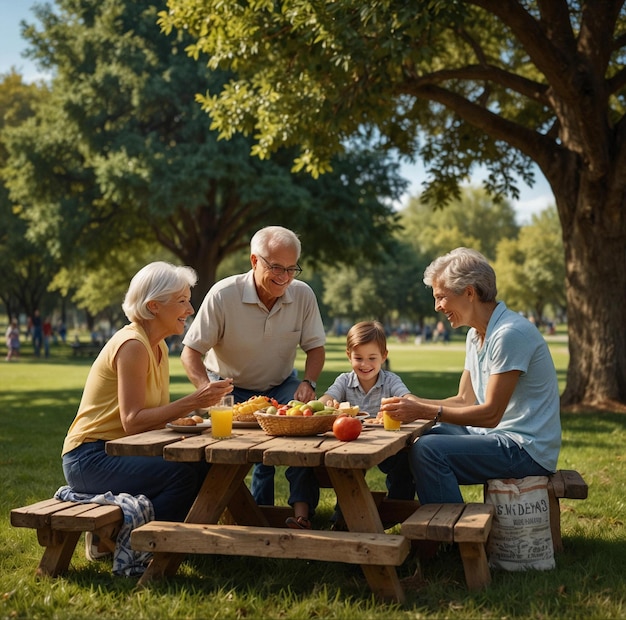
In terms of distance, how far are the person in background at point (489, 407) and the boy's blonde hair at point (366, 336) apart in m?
0.84

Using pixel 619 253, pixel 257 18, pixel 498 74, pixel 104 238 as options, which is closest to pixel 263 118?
pixel 257 18

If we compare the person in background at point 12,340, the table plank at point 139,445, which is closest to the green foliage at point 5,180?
the person in background at point 12,340

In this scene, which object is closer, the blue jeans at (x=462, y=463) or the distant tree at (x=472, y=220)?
the blue jeans at (x=462, y=463)

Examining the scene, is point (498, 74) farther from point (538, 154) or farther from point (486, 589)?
point (486, 589)

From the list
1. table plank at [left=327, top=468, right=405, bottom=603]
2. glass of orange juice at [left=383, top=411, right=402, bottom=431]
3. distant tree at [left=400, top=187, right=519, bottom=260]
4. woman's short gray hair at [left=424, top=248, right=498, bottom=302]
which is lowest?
table plank at [left=327, top=468, right=405, bottom=603]

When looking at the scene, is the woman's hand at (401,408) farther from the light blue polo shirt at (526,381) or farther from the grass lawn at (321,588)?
the grass lawn at (321,588)

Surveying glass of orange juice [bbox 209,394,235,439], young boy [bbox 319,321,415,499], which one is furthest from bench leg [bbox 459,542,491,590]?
glass of orange juice [bbox 209,394,235,439]

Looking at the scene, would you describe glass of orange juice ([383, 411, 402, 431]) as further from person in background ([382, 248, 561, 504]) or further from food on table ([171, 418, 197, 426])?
food on table ([171, 418, 197, 426])

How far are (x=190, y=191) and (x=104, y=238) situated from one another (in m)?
5.08

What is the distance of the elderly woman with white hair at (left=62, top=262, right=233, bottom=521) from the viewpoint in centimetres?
487

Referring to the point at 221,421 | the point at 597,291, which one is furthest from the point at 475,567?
A: the point at 597,291

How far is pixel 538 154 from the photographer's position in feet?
42.4

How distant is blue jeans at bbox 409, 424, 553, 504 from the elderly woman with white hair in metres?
1.27

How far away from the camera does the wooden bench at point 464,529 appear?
4.20 meters
